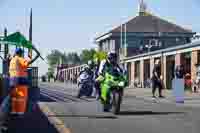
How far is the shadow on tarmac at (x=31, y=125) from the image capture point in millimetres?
11555

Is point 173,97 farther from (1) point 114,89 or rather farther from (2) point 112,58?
(1) point 114,89

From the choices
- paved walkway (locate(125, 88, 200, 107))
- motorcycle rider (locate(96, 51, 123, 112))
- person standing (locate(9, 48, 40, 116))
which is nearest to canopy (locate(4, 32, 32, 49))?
person standing (locate(9, 48, 40, 116))

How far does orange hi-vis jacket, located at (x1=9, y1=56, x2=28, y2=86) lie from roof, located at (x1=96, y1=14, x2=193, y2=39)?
301ft

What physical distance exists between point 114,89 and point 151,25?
94.2m

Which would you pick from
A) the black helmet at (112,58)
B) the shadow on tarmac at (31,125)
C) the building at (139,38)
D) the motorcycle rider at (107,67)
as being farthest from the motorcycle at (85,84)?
the building at (139,38)

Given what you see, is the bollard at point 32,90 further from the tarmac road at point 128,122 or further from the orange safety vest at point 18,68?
the tarmac road at point 128,122

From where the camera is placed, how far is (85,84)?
27.0m

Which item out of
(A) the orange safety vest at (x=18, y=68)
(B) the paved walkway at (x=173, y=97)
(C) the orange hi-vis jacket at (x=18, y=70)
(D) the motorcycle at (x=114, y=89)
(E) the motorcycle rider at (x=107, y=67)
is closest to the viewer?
(C) the orange hi-vis jacket at (x=18, y=70)

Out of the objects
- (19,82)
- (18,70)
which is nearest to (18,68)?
Result: (18,70)

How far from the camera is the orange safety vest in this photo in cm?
1237

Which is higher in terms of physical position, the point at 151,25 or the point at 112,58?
the point at 151,25

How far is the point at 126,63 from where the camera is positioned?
7850 cm

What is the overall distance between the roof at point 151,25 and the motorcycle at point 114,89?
290 ft

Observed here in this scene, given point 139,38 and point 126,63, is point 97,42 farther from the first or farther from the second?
point 126,63
